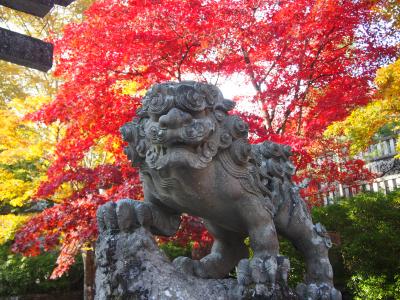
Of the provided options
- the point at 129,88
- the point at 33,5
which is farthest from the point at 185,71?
the point at 33,5

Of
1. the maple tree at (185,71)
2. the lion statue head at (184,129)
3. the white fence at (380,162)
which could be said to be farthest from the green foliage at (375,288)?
the lion statue head at (184,129)

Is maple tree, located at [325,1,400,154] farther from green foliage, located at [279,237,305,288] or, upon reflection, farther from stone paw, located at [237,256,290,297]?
stone paw, located at [237,256,290,297]

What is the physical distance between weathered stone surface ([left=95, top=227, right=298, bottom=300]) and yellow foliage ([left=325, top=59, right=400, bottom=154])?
4.30 meters

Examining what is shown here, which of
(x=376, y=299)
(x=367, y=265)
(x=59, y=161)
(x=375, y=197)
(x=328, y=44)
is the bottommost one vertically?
(x=376, y=299)

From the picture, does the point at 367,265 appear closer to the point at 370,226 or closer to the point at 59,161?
the point at 370,226

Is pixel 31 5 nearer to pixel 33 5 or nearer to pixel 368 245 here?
pixel 33 5

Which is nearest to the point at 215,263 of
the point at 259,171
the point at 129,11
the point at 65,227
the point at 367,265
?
the point at 259,171

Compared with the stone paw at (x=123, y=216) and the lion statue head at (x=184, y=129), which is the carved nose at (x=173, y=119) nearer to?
the lion statue head at (x=184, y=129)

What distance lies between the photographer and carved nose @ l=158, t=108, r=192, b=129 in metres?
1.79

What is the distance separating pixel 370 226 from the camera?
6.98 m

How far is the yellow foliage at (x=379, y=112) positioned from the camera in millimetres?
5332

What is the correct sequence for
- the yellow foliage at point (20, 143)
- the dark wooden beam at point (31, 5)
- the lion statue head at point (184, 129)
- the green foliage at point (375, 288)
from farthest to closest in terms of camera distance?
1. the yellow foliage at point (20, 143)
2. the green foliage at point (375, 288)
3. the dark wooden beam at point (31, 5)
4. the lion statue head at point (184, 129)

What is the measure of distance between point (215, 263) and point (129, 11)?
16.0 ft

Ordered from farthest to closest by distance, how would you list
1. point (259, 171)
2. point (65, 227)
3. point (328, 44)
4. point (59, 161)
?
point (328, 44)
point (59, 161)
point (65, 227)
point (259, 171)
